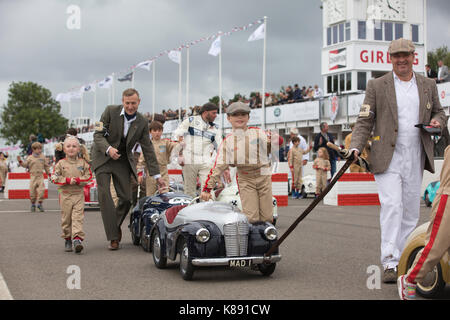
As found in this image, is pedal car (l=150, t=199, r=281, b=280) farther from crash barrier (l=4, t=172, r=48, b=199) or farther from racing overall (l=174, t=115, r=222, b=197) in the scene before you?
crash barrier (l=4, t=172, r=48, b=199)

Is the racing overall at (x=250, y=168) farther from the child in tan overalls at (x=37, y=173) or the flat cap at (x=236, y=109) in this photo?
the child in tan overalls at (x=37, y=173)

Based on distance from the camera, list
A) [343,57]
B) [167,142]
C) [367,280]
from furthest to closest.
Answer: [343,57]
[167,142]
[367,280]

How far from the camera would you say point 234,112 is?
25.3 ft

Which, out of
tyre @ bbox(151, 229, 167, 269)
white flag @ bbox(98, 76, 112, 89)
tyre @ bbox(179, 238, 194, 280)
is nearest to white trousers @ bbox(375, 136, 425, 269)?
tyre @ bbox(179, 238, 194, 280)

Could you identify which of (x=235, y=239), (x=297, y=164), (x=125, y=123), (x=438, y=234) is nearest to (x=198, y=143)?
(x=125, y=123)

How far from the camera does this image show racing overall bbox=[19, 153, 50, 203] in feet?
58.2

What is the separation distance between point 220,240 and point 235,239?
148 mm

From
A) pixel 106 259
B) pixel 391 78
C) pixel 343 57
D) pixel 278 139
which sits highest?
pixel 343 57

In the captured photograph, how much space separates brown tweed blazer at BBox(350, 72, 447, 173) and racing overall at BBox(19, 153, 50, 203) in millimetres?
12032

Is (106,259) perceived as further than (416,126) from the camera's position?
Yes

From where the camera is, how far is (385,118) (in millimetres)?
7086

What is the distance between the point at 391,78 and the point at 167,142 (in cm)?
714
